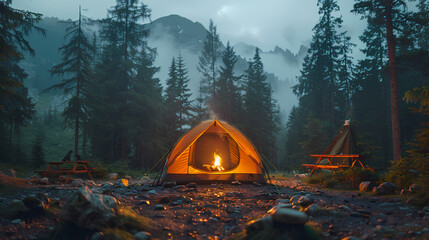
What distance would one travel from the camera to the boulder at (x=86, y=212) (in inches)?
133

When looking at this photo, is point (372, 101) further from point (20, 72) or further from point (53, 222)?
point (20, 72)

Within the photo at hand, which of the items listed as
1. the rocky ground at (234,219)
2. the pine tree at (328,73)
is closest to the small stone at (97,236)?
the rocky ground at (234,219)

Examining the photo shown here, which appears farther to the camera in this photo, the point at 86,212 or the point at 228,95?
the point at 228,95

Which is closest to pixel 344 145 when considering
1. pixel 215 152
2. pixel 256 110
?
pixel 215 152

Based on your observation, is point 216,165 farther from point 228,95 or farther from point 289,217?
point 228,95

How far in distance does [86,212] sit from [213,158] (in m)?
7.63

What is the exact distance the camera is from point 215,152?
10828 mm

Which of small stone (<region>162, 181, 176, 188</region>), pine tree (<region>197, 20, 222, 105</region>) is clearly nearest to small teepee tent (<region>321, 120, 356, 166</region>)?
small stone (<region>162, 181, 176, 188</region>)

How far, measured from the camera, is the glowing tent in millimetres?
9383

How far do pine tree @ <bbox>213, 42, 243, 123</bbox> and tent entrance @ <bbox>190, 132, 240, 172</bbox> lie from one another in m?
21.2

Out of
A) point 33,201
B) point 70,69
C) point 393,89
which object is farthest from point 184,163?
point 70,69

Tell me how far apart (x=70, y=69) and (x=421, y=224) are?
21.9 meters

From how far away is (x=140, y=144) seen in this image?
2473 cm

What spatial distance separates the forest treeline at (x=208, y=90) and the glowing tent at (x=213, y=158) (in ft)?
9.80
